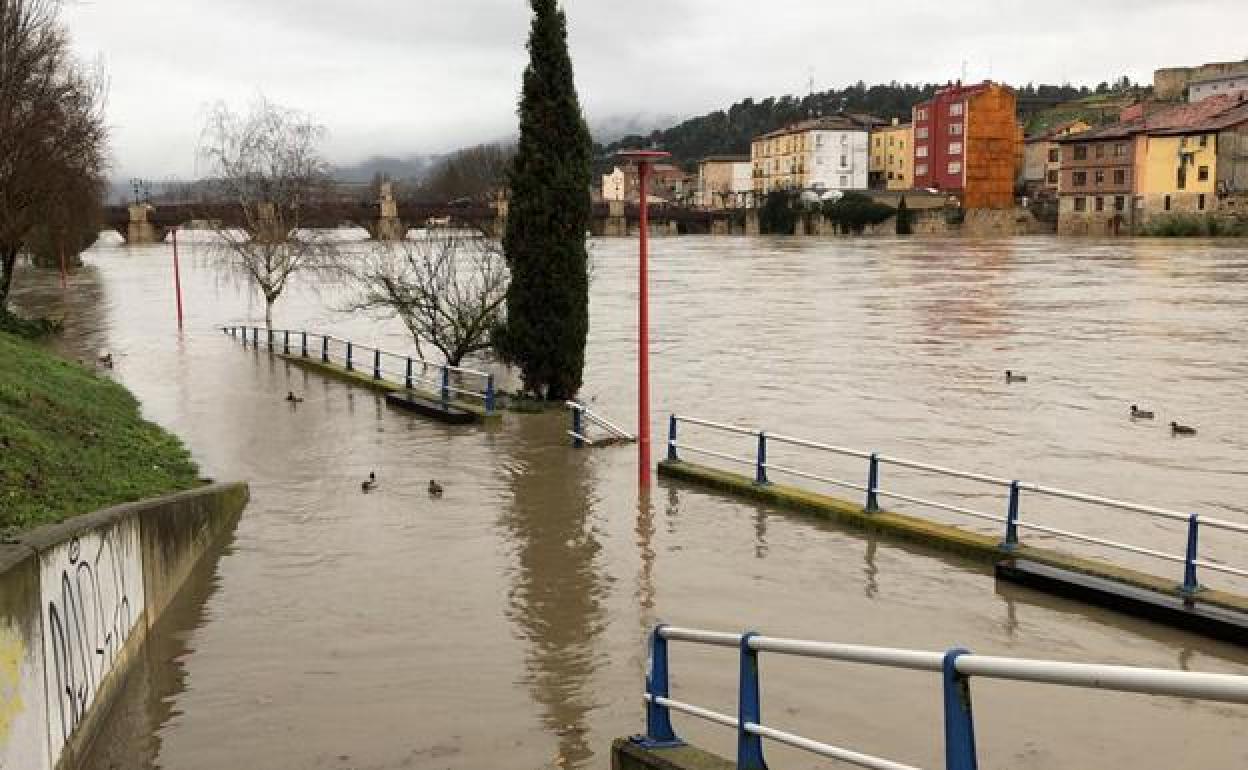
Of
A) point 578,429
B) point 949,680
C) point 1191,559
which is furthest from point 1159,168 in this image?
point 949,680

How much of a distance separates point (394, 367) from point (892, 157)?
13112 cm

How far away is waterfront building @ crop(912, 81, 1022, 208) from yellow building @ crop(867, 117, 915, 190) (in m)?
11.4

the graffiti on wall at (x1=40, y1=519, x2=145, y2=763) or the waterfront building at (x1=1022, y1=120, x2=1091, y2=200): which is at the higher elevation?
the waterfront building at (x1=1022, y1=120, x2=1091, y2=200)

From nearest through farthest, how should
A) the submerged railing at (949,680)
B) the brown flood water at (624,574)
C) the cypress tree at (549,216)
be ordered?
the submerged railing at (949,680), the brown flood water at (624,574), the cypress tree at (549,216)

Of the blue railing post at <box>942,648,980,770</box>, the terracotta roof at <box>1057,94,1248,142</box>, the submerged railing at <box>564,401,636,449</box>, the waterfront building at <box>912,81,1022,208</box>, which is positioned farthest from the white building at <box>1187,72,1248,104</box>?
the blue railing post at <box>942,648,980,770</box>

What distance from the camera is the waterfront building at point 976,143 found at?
414 ft

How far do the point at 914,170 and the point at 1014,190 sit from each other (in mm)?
13263

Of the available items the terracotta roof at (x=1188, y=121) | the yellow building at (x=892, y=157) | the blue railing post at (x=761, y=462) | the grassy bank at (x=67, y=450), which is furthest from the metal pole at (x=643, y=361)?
the yellow building at (x=892, y=157)

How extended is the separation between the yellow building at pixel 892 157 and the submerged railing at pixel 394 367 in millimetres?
118126

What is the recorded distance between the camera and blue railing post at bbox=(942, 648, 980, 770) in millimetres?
4125

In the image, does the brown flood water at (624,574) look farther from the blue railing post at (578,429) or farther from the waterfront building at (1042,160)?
the waterfront building at (1042,160)

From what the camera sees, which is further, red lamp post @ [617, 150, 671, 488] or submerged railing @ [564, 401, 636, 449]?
submerged railing @ [564, 401, 636, 449]

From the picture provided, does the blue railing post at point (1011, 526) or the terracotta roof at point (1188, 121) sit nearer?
the blue railing post at point (1011, 526)

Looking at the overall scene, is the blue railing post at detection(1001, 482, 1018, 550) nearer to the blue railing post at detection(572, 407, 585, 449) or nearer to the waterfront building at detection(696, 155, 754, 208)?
the blue railing post at detection(572, 407, 585, 449)
